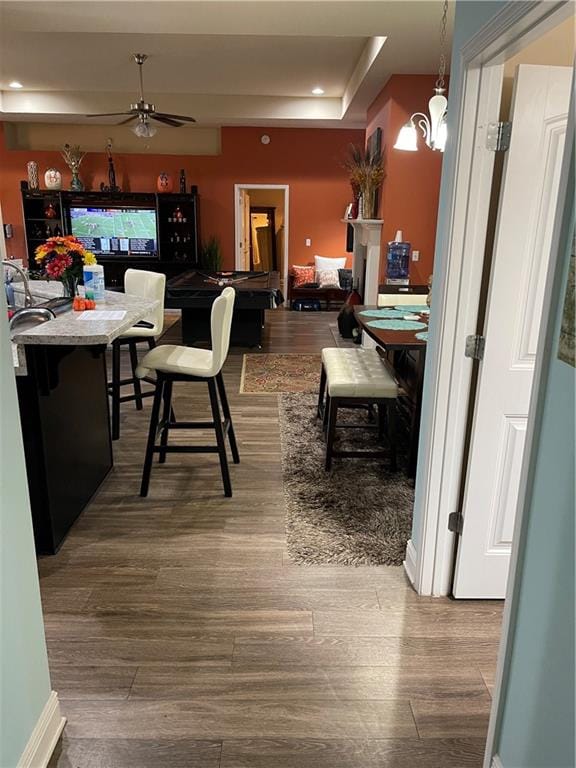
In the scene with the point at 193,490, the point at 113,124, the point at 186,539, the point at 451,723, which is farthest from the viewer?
the point at 113,124

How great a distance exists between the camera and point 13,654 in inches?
52.4

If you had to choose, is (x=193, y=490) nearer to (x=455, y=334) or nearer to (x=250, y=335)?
(x=455, y=334)

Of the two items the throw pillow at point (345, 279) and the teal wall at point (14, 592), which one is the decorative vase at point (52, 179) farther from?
the teal wall at point (14, 592)

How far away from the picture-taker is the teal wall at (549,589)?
1.07 m

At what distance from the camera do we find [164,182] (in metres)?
8.61

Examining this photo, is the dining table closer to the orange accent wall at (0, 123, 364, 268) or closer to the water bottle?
the water bottle

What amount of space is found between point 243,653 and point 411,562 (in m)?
0.80

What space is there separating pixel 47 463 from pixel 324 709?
150 cm

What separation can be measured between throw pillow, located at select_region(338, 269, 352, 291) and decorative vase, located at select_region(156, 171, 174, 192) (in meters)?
3.08

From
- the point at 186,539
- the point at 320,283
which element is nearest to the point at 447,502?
the point at 186,539

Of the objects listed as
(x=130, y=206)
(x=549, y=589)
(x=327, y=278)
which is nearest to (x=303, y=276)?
(x=327, y=278)

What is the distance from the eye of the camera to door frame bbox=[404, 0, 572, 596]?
5.17 ft

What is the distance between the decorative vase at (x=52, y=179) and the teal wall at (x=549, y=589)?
8980 millimetres

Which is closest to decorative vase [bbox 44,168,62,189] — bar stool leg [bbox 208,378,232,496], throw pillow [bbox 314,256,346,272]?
throw pillow [bbox 314,256,346,272]
